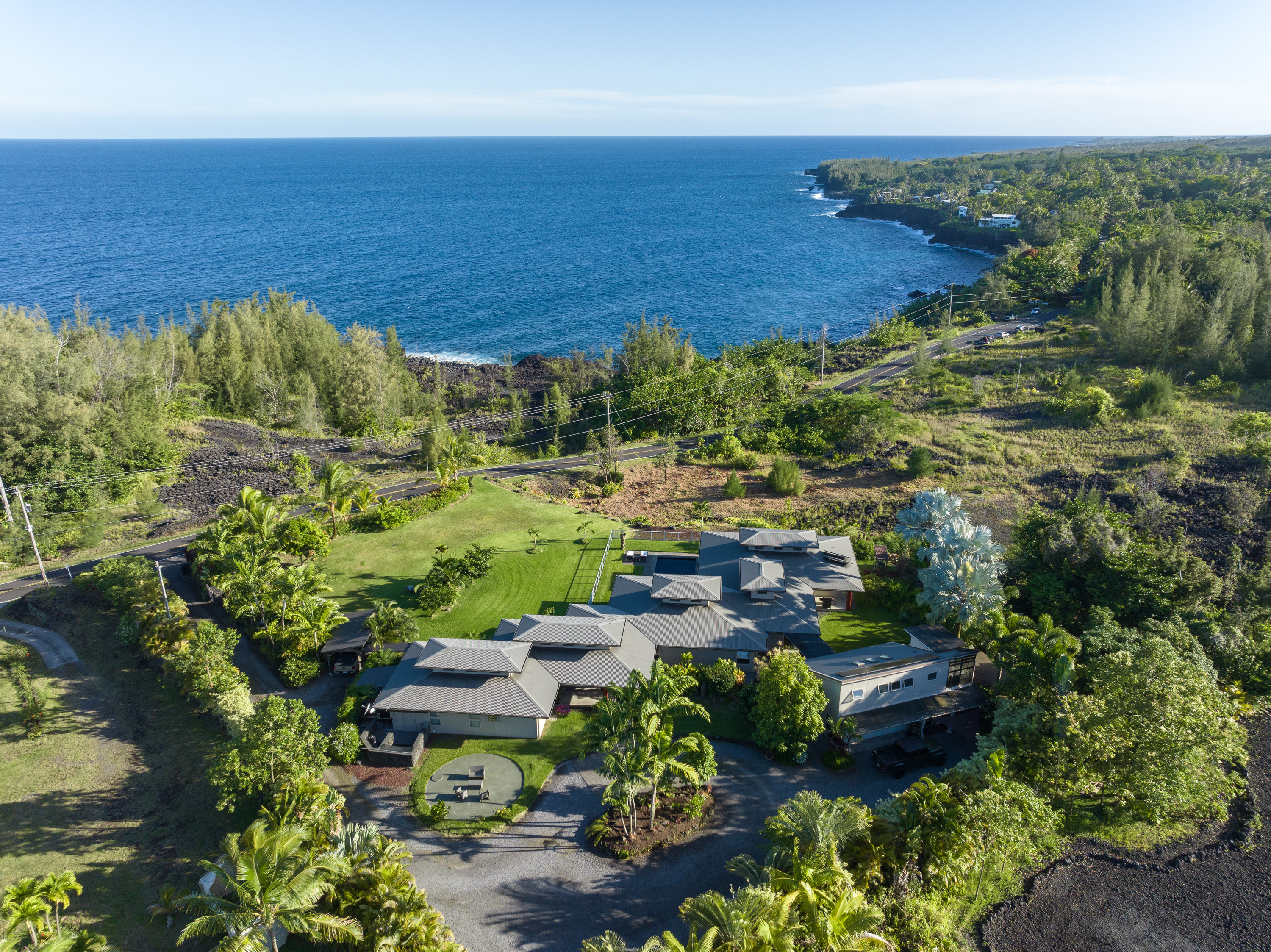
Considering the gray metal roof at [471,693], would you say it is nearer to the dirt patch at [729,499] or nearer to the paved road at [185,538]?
the dirt patch at [729,499]

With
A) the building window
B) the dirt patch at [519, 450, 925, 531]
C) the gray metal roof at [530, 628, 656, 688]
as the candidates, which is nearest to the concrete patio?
the gray metal roof at [530, 628, 656, 688]

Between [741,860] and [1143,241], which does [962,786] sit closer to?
[741,860]

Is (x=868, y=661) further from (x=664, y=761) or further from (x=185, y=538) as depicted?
(x=185, y=538)

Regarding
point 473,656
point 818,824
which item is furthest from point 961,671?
point 473,656

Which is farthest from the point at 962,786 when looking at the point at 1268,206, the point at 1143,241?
the point at 1268,206

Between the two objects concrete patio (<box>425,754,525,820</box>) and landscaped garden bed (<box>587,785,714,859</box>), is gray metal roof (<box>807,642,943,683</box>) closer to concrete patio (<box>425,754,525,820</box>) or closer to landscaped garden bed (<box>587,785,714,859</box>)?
landscaped garden bed (<box>587,785,714,859</box>)

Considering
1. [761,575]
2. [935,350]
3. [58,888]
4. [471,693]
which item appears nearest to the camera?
[58,888]

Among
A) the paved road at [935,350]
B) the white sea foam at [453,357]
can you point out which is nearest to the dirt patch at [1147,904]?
the paved road at [935,350]
